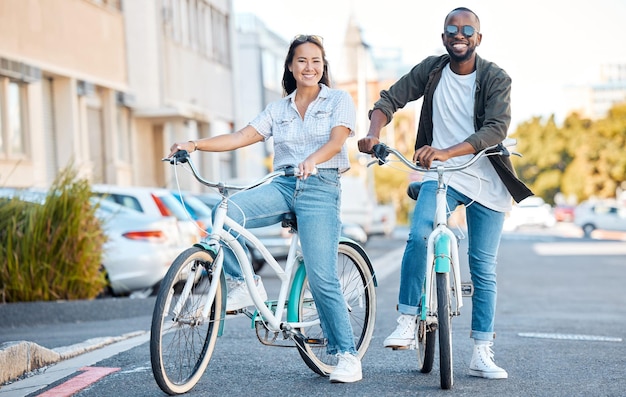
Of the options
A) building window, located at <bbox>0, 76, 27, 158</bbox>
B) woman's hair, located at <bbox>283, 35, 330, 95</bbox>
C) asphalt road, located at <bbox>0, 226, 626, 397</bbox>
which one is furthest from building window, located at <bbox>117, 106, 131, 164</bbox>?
woman's hair, located at <bbox>283, 35, 330, 95</bbox>

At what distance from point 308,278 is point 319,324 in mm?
396

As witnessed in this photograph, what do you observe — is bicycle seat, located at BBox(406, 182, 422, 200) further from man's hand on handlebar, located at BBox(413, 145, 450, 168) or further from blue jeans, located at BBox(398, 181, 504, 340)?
man's hand on handlebar, located at BBox(413, 145, 450, 168)

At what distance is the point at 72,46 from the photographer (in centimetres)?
2358

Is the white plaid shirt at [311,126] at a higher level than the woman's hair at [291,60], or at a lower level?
lower

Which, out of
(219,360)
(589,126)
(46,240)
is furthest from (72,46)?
(589,126)

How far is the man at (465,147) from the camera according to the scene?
599 centimetres

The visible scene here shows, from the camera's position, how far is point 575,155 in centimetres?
10200

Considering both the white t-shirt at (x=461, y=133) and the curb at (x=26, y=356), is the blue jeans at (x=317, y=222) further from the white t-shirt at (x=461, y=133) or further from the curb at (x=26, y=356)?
the curb at (x=26, y=356)

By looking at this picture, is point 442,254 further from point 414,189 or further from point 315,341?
point 315,341

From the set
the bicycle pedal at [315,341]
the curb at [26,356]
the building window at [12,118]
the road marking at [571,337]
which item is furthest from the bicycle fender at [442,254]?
the building window at [12,118]

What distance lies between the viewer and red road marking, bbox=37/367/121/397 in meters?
5.86

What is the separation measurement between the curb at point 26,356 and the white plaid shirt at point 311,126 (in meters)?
1.93

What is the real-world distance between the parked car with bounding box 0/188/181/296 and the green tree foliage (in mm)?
76293

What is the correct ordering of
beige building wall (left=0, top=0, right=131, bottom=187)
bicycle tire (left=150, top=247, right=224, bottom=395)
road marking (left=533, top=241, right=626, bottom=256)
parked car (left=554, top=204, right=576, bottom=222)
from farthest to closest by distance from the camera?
1. parked car (left=554, top=204, right=576, bottom=222)
2. road marking (left=533, top=241, right=626, bottom=256)
3. beige building wall (left=0, top=0, right=131, bottom=187)
4. bicycle tire (left=150, top=247, right=224, bottom=395)
